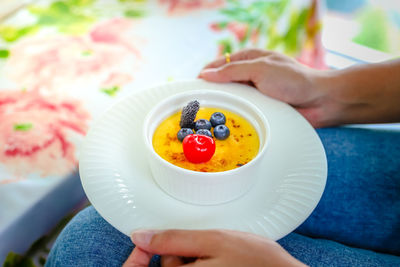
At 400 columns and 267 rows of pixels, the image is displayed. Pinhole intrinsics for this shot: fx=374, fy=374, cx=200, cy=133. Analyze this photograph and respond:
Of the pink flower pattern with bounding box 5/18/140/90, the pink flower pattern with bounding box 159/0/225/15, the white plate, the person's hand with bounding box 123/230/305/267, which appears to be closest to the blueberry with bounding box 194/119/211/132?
the white plate

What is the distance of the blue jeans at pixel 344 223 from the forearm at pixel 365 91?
0.06 metres

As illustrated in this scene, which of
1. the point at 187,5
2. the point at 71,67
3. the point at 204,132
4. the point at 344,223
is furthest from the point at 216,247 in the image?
the point at 187,5

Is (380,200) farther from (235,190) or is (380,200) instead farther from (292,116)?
(235,190)

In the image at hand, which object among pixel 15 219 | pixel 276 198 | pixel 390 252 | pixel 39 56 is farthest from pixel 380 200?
pixel 39 56

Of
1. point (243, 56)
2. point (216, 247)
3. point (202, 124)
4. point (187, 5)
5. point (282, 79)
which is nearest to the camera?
point (216, 247)

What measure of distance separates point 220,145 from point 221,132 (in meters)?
0.03

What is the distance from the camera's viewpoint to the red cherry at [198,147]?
0.78 metres

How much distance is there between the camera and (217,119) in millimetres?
901

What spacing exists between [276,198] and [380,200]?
337 mm

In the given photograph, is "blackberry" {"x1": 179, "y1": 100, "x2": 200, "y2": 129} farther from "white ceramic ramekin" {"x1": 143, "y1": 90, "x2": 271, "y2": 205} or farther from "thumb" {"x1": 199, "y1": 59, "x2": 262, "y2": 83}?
"thumb" {"x1": 199, "y1": 59, "x2": 262, "y2": 83}

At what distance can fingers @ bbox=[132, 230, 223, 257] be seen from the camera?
0.67 metres

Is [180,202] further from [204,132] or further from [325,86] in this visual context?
[325,86]

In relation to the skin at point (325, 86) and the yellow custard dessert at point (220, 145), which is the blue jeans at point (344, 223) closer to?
the skin at point (325, 86)

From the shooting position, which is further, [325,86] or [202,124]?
[325,86]
